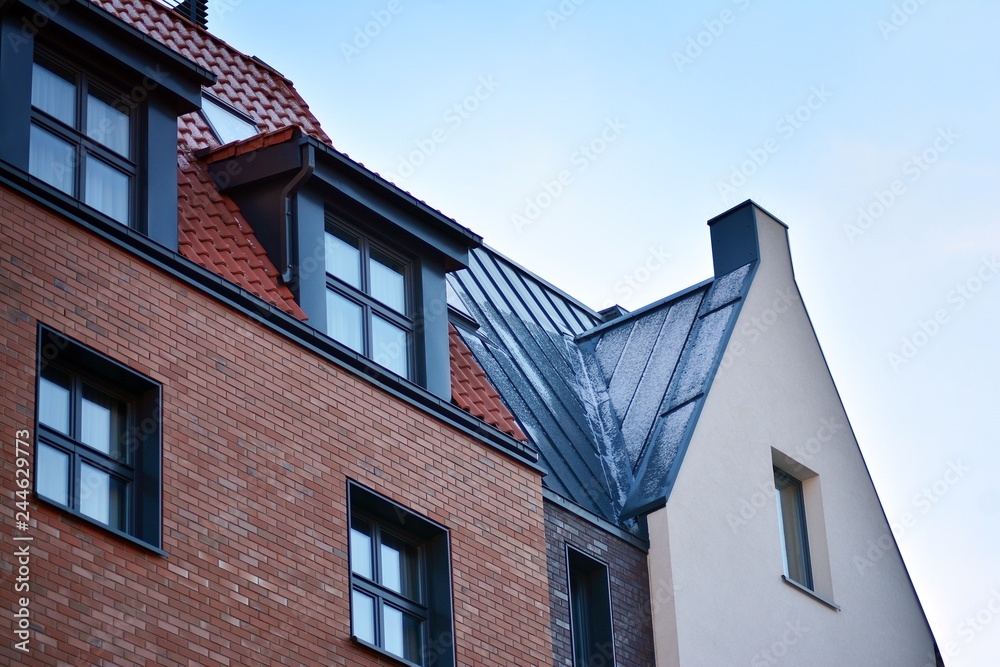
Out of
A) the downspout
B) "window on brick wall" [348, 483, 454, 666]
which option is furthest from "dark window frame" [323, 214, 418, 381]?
"window on brick wall" [348, 483, 454, 666]

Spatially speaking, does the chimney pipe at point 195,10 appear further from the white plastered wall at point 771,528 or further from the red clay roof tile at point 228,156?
the white plastered wall at point 771,528

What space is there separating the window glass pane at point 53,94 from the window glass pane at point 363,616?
4.89m

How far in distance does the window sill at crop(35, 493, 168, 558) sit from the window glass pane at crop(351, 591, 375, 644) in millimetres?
2475

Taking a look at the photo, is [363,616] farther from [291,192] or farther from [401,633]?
[291,192]

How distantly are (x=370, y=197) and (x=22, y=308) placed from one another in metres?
4.84

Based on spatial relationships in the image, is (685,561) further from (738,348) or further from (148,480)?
(148,480)

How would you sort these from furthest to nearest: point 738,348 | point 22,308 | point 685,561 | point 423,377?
point 738,348
point 685,561
point 423,377
point 22,308

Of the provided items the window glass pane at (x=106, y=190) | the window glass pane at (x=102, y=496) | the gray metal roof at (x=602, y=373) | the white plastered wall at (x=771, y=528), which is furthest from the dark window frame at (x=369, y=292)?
the white plastered wall at (x=771, y=528)

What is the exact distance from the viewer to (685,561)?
18938 millimetres

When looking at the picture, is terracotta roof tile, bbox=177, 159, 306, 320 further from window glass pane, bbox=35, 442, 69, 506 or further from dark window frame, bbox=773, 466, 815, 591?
dark window frame, bbox=773, 466, 815, 591

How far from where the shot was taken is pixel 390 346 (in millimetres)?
17141

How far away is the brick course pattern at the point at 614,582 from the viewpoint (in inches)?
689

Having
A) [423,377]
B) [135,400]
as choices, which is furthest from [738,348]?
[135,400]

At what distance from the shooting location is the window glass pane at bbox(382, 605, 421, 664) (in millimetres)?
15570
